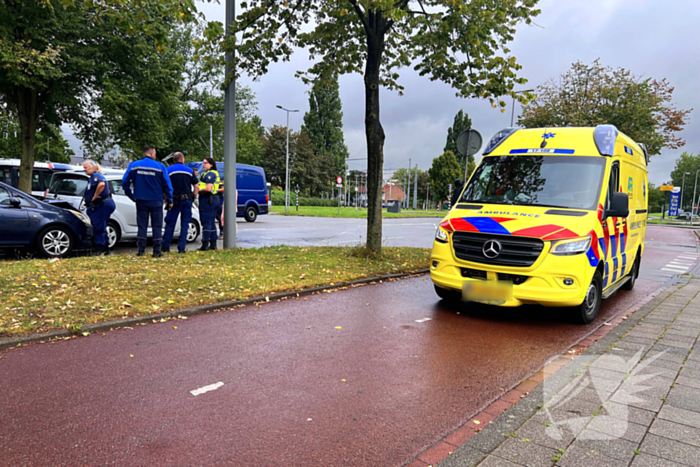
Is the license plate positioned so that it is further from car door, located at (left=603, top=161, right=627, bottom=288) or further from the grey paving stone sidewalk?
car door, located at (left=603, top=161, right=627, bottom=288)

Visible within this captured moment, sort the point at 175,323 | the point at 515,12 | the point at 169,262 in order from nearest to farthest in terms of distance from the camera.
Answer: the point at 175,323
the point at 169,262
the point at 515,12

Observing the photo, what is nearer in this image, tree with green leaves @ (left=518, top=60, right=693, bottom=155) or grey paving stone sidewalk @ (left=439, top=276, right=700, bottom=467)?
grey paving stone sidewalk @ (left=439, top=276, right=700, bottom=467)

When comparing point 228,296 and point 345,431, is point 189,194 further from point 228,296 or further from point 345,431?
point 345,431

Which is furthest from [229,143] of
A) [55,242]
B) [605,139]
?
[605,139]

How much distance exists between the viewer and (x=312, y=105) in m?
72.1

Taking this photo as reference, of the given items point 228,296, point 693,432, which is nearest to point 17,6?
point 228,296

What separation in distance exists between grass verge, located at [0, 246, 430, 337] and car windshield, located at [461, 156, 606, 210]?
9.10 ft

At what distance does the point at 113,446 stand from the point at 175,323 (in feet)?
8.28

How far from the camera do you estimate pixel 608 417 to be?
3.06 m

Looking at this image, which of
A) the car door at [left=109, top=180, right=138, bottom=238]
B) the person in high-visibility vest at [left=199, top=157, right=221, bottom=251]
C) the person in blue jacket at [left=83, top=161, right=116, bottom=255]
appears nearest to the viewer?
the person in blue jacket at [left=83, top=161, right=116, bottom=255]

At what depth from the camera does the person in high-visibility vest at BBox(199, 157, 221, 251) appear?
9.92m

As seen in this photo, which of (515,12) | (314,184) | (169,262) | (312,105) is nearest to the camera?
(169,262)

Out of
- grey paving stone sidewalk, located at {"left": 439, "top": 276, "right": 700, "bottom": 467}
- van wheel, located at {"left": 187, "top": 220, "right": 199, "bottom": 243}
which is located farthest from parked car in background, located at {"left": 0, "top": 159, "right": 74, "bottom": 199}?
grey paving stone sidewalk, located at {"left": 439, "top": 276, "right": 700, "bottom": 467}

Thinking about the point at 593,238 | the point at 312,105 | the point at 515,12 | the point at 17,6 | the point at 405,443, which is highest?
the point at 312,105
